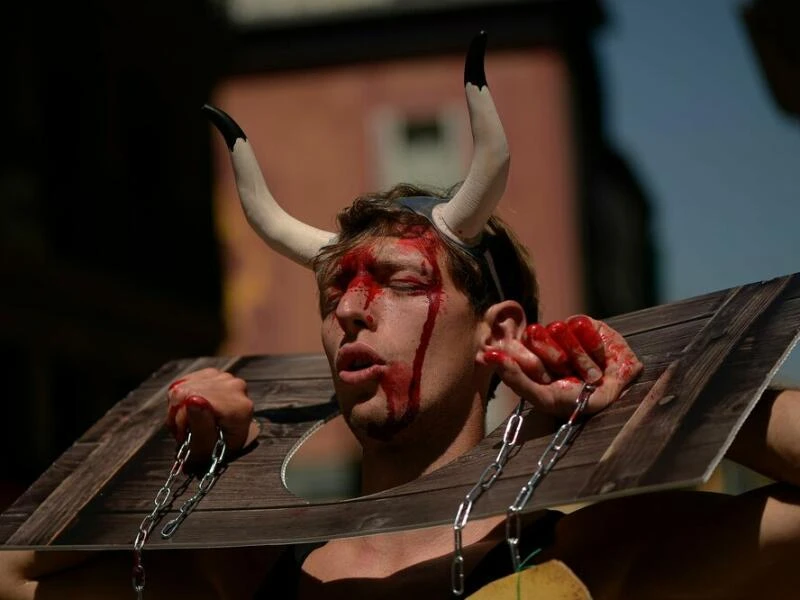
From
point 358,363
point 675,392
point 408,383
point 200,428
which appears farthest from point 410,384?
point 675,392

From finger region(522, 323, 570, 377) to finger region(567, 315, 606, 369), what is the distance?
0.04 m

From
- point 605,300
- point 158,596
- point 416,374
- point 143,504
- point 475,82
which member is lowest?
point 605,300

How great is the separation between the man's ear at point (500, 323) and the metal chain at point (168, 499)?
589 mm

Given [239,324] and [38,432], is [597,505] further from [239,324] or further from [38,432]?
[239,324]

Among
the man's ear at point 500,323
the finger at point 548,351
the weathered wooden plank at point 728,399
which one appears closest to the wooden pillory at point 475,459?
the weathered wooden plank at point 728,399

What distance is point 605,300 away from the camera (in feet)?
79.3

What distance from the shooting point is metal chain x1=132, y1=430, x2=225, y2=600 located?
2.85 metres

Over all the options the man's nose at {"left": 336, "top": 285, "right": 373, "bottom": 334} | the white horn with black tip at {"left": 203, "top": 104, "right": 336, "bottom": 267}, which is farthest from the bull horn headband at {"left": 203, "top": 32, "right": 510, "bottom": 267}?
the man's nose at {"left": 336, "top": 285, "right": 373, "bottom": 334}

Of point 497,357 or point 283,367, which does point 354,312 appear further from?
point 283,367

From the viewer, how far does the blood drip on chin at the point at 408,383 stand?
2949 mm

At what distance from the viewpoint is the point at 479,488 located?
2.56 metres

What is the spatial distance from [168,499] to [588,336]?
92cm

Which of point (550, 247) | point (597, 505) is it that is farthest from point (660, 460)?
point (550, 247)

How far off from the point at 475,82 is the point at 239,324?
58.1ft
